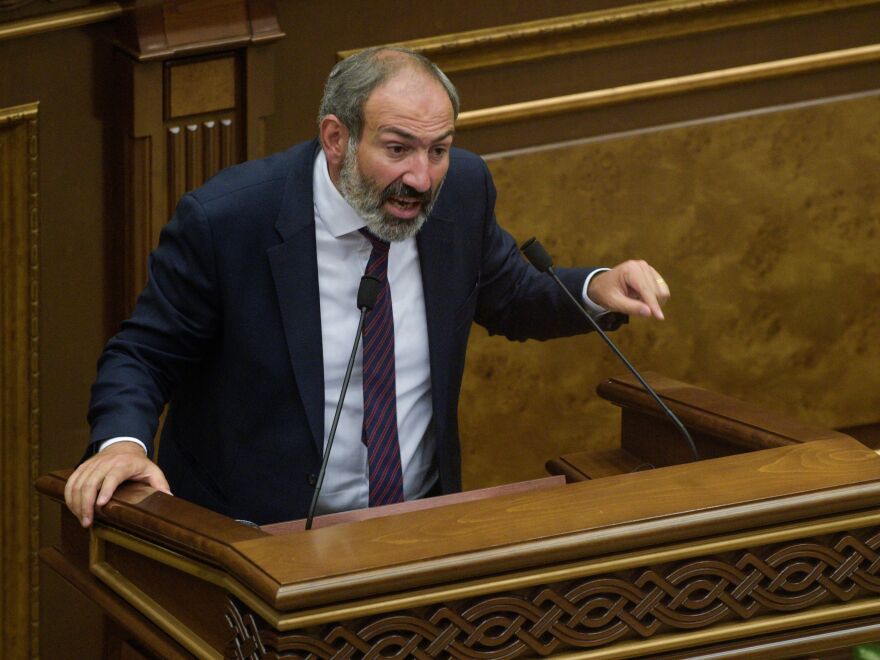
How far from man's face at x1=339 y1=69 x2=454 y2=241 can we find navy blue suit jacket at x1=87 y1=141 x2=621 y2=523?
117mm

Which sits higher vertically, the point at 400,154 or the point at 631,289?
the point at 400,154

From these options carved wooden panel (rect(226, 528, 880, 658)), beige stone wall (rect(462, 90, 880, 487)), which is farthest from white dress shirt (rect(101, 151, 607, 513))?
beige stone wall (rect(462, 90, 880, 487))

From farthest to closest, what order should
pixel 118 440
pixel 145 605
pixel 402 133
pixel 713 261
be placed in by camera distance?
pixel 713 261, pixel 402 133, pixel 118 440, pixel 145 605

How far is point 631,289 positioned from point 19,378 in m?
1.27

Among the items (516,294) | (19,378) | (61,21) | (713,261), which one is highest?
(61,21)

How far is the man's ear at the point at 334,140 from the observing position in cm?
237

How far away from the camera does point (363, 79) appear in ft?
7.63

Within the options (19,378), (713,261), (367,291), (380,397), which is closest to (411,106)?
(367,291)

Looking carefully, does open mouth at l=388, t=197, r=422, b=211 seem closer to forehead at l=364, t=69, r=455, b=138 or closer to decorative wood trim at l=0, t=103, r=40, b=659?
forehead at l=364, t=69, r=455, b=138

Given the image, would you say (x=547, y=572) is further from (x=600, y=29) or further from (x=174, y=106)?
(x=600, y=29)

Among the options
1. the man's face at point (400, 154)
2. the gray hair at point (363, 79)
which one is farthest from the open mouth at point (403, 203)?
the gray hair at point (363, 79)

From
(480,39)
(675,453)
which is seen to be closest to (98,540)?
(675,453)

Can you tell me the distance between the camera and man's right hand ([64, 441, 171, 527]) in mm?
2090

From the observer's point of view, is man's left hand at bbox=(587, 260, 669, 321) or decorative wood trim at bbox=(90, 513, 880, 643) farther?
man's left hand at bbox=(587, 260, 669, 321)
